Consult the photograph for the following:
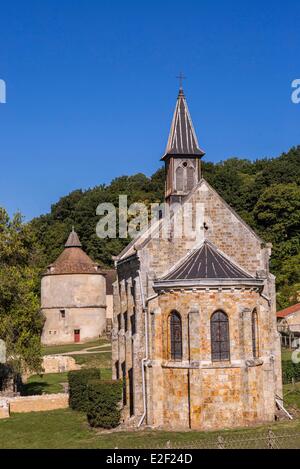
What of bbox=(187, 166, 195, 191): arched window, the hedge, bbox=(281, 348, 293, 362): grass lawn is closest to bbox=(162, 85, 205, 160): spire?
bbox=(187, 166, 195, 191): arched window

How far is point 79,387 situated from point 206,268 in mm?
10138

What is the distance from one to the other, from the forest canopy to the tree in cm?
3471

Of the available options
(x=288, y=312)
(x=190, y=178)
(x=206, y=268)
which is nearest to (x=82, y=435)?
(x=206, y=268)

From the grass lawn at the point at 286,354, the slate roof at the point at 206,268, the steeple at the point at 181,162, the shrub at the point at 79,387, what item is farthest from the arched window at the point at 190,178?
the grass lawn at the point at 286,354

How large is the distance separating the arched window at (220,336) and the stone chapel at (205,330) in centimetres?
4

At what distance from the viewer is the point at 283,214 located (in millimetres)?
78188

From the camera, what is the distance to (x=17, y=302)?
33.3 m

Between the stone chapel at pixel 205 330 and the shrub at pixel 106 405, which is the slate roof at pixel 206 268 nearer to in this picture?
the stone chapel at pixel 205 330

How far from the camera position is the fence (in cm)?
2023

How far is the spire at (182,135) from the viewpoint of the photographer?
34.5m

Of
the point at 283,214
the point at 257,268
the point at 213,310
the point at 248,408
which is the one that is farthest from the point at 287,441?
the point at 283,214

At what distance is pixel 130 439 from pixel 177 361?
453 cm

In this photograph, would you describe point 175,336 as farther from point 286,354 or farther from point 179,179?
point 286,354

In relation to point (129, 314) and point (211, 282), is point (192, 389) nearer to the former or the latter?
point (211, 282)
